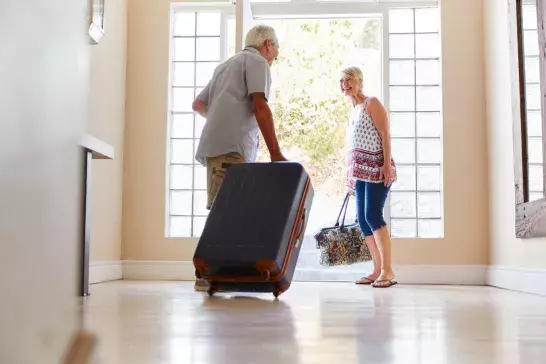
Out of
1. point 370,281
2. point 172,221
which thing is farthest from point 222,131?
point 172,221

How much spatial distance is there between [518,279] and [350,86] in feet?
4.83

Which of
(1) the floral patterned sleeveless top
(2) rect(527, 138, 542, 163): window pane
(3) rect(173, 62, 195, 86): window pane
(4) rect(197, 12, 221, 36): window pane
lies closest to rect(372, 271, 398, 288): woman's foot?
(1) the floral patterned sleeveless top

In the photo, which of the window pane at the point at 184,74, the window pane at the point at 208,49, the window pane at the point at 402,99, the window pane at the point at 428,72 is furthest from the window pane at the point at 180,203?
the window pane at the point at 428,72

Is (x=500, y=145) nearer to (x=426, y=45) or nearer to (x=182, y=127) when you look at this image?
(x=426, y=45)

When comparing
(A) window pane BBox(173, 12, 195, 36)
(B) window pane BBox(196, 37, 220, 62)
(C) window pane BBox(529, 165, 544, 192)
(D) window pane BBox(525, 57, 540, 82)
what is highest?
(A) window pane BBox(173, 12, 195, 36)

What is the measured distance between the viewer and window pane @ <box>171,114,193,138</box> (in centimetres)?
471

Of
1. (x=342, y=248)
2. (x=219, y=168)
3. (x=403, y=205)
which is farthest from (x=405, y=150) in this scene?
(x=219, y=168)

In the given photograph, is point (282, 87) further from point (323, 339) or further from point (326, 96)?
point (323, 339)

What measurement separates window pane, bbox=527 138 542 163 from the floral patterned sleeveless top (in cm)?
74

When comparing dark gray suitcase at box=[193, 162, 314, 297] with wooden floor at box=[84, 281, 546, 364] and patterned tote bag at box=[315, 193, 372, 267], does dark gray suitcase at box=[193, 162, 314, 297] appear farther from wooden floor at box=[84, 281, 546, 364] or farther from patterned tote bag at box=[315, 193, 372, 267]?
patterned tote bag at box=[315, 193, 372, 267]

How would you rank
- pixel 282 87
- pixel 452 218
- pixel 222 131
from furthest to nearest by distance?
pixel 282 87, pixel 452 218, pixel 222 131

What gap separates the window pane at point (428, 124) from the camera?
15.0 ft

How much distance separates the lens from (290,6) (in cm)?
463

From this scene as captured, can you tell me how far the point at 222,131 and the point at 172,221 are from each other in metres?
1.86
